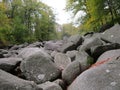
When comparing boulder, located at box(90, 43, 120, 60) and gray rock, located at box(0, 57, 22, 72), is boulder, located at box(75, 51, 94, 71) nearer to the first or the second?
boulder, located at box(90, 43, 120, 60)

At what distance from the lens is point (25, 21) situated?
1951 inches

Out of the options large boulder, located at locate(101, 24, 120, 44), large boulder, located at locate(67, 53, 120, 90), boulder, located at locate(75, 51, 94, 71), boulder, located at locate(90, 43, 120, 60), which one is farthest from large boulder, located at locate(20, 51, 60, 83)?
large boulder, located at locate(101, 24, 120, 44)

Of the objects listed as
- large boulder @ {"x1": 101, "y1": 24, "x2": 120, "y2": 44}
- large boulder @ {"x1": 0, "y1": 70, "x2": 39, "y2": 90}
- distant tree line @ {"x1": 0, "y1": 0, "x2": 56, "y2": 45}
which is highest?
large boulder @ {"x1": 0, "y1": 70, "x2": 39, "y2": 90}

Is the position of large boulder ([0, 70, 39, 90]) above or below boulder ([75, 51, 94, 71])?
above

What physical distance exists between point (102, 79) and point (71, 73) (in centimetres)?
233

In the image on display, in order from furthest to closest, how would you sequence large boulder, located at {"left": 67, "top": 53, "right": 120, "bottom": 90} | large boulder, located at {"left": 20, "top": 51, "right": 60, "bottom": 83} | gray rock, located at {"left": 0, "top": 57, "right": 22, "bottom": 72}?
gray rock, located at {"left": 0, "top": 57, "right": 22, "bottom": 72} < large boulder, located at {"left": 20, "top": 51, "right": 60, "bottom": 83} < large boulder, located at {"left": 67, "top": 53, "right": 120, "bottom": 90}

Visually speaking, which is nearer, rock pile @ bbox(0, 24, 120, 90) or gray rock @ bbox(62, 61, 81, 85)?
rock pile @ bbox(0, 24, 120, 90)

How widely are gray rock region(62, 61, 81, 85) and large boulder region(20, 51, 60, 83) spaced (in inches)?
20.0

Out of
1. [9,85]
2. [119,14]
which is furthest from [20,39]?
[9,85]

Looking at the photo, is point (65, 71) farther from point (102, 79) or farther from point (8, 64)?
point (102, 79)

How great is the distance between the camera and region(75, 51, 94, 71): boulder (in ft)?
31.4

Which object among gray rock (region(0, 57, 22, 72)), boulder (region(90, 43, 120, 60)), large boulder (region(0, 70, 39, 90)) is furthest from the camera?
boulder (region(90, 43, 120, 60))

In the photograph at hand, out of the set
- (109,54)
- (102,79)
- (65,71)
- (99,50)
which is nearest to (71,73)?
(65,71)

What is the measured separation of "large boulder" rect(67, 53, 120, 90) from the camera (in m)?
6.56
